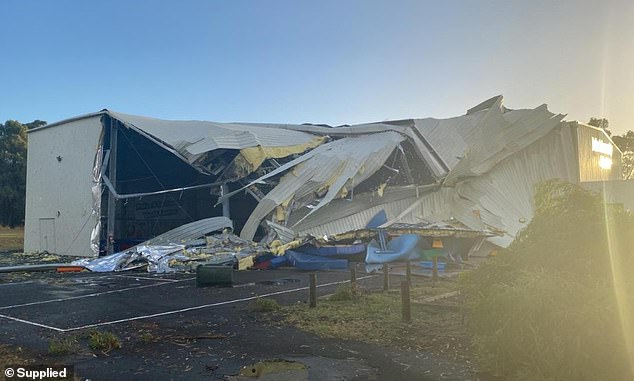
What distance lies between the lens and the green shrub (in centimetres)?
475

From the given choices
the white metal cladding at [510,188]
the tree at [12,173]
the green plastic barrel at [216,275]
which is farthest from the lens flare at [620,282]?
the tree at [12,173]

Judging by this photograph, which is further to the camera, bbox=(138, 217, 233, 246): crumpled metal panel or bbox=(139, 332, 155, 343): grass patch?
bbox=(138, 217, 233, 246): crumpled metal panel

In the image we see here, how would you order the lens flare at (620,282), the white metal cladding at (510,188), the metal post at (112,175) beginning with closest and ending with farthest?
1. the lens flare at (620,282)
2. the white metal cladding at (510,188)
3. the metal post at (112,175)

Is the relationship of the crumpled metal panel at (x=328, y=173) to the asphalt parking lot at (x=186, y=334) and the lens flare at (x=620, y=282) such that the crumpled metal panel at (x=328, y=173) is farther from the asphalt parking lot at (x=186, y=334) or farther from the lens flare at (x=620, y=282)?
the lens flare at (x=620, y=282)

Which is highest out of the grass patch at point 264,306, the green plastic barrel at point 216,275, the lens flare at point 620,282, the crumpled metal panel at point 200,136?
the crumpled metal panel at point 200,136

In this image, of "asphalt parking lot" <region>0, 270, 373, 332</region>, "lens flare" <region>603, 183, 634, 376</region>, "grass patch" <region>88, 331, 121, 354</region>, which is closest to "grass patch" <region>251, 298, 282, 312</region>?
"asphalt parking lot" <region>0, 270, 373, 332</region>

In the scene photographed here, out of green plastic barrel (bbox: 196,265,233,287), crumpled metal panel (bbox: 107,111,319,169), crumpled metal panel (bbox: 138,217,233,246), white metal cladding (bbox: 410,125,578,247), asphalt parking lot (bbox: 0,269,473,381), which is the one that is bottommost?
asphalt parking lot (bbox: 0,269,473,381)

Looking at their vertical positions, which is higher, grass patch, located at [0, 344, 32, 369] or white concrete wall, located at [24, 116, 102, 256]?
white concrete wall, located at [24, 116, 102, 256]

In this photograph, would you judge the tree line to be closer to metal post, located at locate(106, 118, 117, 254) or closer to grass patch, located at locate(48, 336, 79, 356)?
metal post, located at locate(106, 118, 117, 254)

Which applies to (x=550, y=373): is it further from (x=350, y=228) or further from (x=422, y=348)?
(x=350, y=228)

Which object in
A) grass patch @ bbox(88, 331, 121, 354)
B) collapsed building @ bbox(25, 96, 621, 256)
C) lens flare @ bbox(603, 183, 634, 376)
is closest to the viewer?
lens flare @ bbox(603, 183, 634, 376)

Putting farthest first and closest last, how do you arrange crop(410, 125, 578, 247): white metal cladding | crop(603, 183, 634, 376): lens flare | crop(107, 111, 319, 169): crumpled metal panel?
crop(107, 111, 319, 169): crumpled metal panel, crop(410, 125, 578, 247): white metal cladding, crop(603, 183, 634, 376): lens flare

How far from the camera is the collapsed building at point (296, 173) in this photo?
876 inches

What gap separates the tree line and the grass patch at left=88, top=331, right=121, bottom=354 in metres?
50.9
